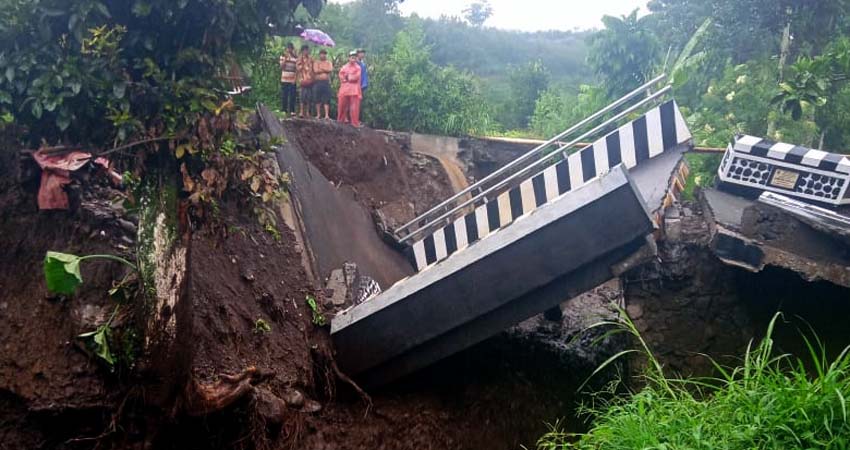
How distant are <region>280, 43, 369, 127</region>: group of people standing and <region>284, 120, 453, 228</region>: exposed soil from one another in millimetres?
611

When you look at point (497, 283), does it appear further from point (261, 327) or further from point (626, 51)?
point (626, 51)

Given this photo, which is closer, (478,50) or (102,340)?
(102,340)

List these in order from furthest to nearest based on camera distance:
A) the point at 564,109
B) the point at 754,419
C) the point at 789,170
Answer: the point at 564,109, the point at 789,170, the point at 754,419

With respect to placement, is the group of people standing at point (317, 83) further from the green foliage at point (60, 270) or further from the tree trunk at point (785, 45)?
the tree trunk at point (785, 45)

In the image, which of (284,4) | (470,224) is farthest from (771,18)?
(284,4)

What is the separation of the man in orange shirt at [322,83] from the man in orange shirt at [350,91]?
0.60ft

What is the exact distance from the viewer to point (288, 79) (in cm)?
1030

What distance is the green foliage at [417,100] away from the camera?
11.8 m

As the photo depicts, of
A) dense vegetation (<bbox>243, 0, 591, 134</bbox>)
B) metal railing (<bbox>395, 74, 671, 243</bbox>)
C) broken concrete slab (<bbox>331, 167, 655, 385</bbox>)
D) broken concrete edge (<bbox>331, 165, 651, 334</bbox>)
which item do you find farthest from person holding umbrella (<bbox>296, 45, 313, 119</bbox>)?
A: broken concrete slab (<bbox>331, 167, 655, 385</bbox>)

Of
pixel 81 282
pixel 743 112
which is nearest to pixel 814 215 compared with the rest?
pixel 81 282

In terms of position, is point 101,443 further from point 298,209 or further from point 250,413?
point 298,209

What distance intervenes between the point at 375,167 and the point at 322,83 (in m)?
1.65

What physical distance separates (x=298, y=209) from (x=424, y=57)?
22.4ft

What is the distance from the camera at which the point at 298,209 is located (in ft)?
22.0
